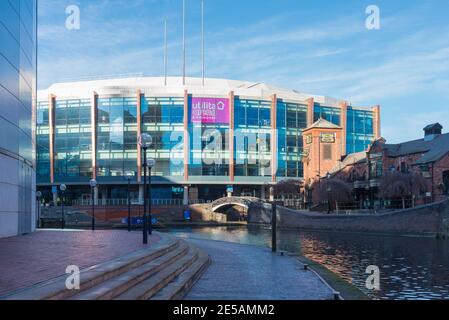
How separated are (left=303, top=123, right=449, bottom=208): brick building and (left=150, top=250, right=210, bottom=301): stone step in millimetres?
44676

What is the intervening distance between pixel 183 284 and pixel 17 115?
1731 centimetres

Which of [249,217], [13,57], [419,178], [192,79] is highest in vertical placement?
[192,79]

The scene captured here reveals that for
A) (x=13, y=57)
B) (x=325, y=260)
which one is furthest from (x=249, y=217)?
(x=13, y=57)

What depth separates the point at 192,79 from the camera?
103 meters

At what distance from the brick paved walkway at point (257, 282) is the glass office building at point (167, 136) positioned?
65.2m

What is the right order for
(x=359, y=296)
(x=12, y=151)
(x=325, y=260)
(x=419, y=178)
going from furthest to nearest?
1. (x=419, y=178)
2. (x=325, y=260)
3. (x=12, y=151)
4. (x=359, y=296)

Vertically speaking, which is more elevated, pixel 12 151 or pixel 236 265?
pixel 12 151

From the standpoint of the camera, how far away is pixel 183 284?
13992 millimetres

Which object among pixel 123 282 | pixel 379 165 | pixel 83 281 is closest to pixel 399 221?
pixel 379 165

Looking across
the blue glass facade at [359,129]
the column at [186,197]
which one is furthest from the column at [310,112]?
the column at [186,197]

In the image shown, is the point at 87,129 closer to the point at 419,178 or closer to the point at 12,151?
the point at 419,178

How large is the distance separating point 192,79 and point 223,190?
2303 centimetres

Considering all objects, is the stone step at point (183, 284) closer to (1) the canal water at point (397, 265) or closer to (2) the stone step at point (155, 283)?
(2) the stone step at point (155, 283)

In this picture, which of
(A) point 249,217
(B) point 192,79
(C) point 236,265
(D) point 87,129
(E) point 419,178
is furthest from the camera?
(B) point 192,79
